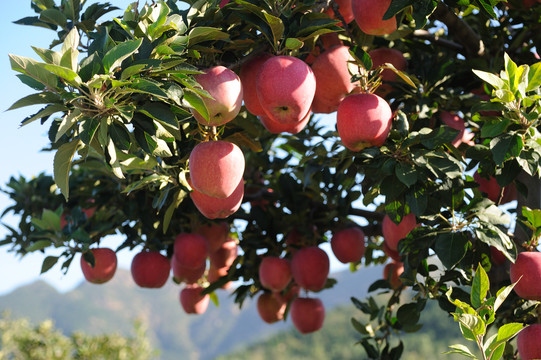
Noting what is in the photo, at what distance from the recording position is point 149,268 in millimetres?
2908

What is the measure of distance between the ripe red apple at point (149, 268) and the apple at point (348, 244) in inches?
31.5

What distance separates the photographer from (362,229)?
2.96 metres

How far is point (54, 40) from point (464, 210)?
1.41m

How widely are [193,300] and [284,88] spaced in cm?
198

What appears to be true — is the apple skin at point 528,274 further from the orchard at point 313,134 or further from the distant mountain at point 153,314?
the distant mountain at point 153,314

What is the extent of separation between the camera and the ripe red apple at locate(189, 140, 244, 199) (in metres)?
1.71

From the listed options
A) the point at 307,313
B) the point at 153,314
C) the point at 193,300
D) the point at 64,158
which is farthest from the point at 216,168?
the point at 153,314

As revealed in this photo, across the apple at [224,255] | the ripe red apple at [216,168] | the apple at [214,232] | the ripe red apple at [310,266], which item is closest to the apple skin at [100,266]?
the apple at [214,232]

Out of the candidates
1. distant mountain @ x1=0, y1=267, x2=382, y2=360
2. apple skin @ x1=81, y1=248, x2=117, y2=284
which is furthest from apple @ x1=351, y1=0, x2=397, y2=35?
distant mountain @ x1=0, y1=267, x2=382, y2=360

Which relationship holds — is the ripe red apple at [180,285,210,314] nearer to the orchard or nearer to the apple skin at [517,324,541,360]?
the orchard

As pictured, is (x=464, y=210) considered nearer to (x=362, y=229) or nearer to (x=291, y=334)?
(x=362, y=229)

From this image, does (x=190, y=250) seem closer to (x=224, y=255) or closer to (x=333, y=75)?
(x=224, y=255)

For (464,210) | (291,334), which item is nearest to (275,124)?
(464,210)

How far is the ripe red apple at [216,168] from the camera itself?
1707 millimetres
